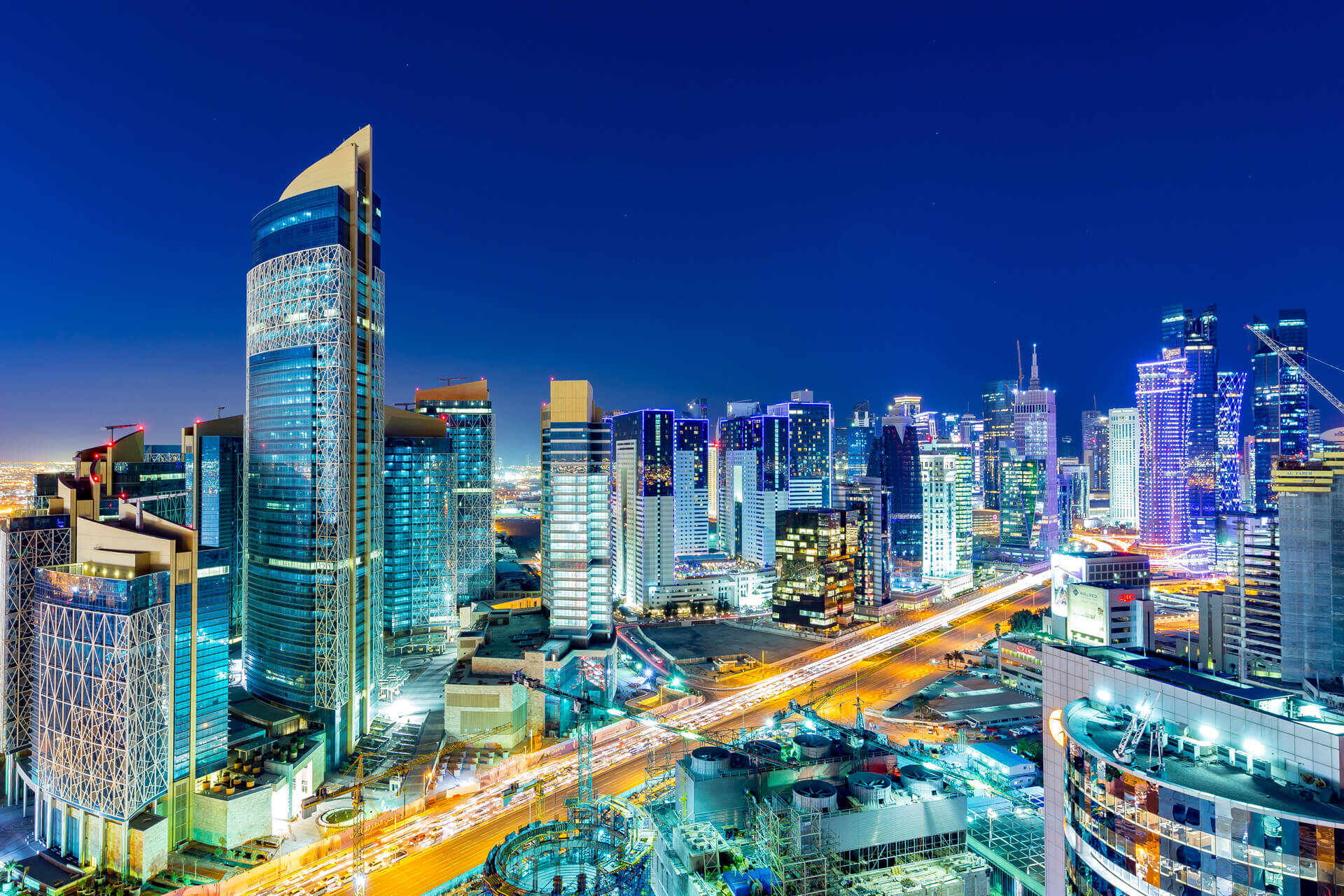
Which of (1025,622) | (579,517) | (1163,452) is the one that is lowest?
(1025,622)

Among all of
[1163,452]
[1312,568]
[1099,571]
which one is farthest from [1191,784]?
[1163,452]

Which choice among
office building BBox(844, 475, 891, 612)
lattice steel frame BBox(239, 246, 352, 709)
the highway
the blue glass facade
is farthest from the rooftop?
office building BBox(844, 475, 891, 612)

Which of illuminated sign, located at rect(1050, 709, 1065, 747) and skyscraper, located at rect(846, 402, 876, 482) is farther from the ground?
skyscraper, located at rect(846, 402, 876, 482)

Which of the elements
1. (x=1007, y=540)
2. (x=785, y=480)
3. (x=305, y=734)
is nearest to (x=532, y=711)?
(x=305, y=734)

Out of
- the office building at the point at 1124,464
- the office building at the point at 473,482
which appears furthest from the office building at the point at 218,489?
the office building at the point at 1124,464

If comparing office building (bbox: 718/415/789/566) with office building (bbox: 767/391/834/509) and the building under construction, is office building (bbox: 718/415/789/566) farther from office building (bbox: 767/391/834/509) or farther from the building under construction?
the building under construction

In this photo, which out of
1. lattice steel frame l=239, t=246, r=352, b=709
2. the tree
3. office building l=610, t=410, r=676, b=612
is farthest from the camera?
office building l=610, t=410, r=676, b=612

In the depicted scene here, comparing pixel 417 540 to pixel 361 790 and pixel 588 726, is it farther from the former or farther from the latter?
pixel 588 726

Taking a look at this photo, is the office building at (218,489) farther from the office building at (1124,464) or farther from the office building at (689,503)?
the office building at (1124,464)
